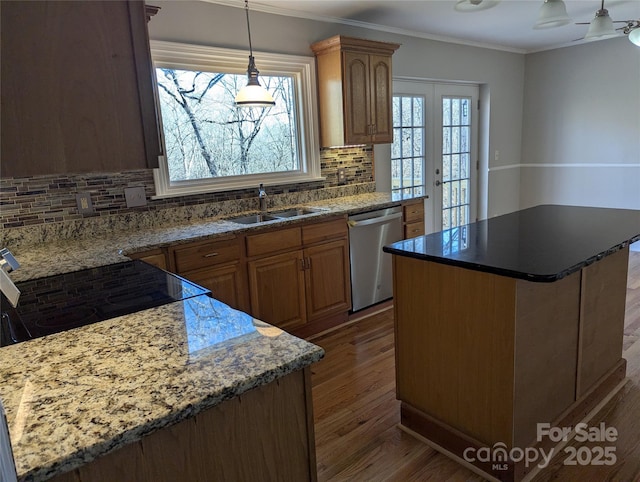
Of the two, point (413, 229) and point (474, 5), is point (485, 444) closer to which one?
point (413, 229)

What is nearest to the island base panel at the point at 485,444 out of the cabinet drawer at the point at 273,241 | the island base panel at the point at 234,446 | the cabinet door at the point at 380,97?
the island base panel at the point at 234,446

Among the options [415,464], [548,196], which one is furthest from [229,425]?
[548,196]

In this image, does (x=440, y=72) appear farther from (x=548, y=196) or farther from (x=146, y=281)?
(x=146, y=281)

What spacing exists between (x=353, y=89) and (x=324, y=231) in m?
1.22

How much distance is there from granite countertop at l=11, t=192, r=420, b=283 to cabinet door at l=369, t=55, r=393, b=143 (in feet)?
2.52

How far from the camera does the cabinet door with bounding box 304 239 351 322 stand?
319 centimetres

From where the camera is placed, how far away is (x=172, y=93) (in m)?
3.08

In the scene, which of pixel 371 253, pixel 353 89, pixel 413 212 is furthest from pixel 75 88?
pixel 413 212

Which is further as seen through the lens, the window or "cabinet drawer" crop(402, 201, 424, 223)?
the window

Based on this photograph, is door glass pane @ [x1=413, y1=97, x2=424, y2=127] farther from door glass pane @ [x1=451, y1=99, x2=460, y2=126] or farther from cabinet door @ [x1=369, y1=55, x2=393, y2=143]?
cabinet door @ [x1=369, y1=55, x2=393, y2=143]

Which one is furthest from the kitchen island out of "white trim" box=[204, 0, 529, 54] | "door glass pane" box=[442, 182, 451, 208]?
"door glass pane" box=[442, 182, 451, 208]

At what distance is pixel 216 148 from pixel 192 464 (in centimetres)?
273

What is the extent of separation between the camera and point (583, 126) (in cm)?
532

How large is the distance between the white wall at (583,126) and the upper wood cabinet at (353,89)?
286 cm
